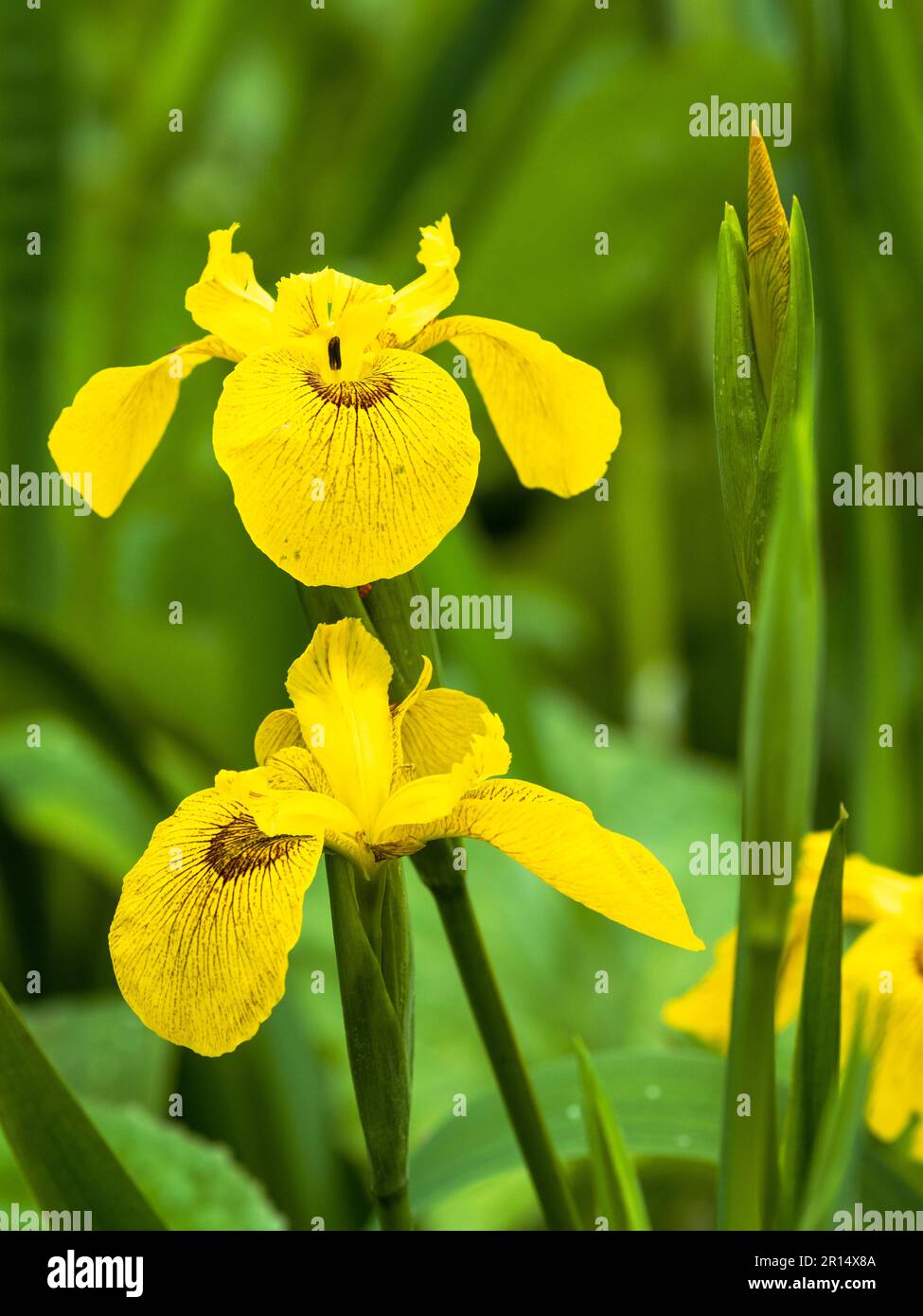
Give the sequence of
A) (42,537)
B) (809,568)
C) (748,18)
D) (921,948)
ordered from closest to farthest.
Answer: (809,568), (921,948), (42,537), (748,18)

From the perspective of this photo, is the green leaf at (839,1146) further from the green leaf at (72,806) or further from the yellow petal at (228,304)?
the green leaf at (72,806)

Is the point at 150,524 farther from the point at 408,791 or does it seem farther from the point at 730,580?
the point at 408,791

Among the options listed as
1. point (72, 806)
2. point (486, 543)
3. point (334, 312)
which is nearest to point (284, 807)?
point (334, 312)

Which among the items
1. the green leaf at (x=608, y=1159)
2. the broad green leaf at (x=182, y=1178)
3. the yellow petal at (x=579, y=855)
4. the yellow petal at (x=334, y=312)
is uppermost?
the yellow petal at (x=334, y=312)

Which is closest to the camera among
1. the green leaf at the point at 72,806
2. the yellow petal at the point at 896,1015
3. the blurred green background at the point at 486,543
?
the yellow petal at the point at 896,1015

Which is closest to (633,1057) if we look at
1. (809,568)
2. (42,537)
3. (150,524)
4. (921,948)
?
(921,948)

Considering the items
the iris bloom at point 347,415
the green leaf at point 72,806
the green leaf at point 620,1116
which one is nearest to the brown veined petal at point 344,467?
the iris bloom at point 347,415
